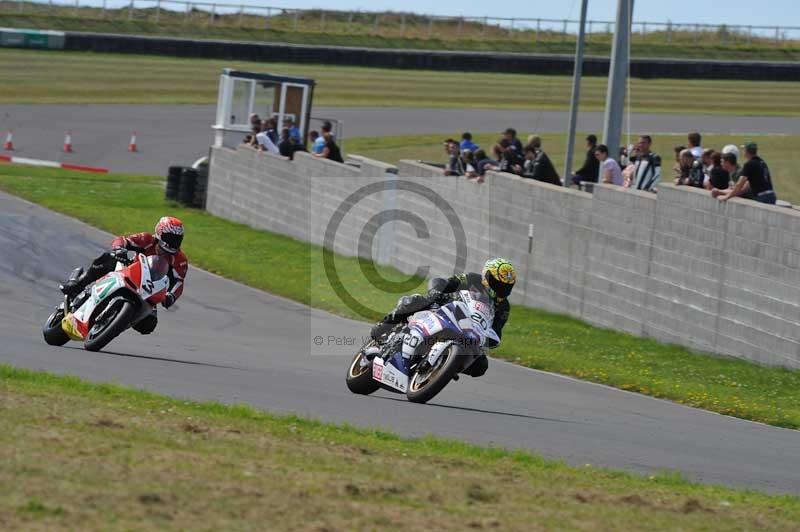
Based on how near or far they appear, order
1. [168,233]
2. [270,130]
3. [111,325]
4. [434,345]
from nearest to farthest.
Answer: [434,345] < [111,325] < [168,233] < [270,130]

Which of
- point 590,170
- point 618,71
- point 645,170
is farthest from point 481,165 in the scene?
point 645,170

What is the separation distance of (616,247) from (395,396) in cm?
769

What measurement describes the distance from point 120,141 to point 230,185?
14475 mm

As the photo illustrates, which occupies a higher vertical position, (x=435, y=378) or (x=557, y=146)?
(x=557, y=146)

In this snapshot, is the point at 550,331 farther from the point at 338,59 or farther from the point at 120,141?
the point at 338,59

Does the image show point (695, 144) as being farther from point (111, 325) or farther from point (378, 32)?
point (378, 32)

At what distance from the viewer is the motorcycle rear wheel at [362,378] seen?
40.8 ft

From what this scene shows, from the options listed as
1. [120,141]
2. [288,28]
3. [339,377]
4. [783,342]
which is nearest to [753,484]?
[339,377]

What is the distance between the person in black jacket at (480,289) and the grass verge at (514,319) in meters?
3.54

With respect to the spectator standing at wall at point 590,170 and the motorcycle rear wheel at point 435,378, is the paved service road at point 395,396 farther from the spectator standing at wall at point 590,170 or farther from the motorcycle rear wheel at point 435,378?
the spectator standing at wall at point 590,170

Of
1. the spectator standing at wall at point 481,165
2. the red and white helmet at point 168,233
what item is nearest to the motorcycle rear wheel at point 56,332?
the red and white helmet at point 168,233

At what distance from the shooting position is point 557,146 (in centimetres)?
4412

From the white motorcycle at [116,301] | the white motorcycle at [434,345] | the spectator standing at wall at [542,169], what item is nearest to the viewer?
the white motorcycle at [434,345]

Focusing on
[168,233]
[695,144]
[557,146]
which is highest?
[557,146]
